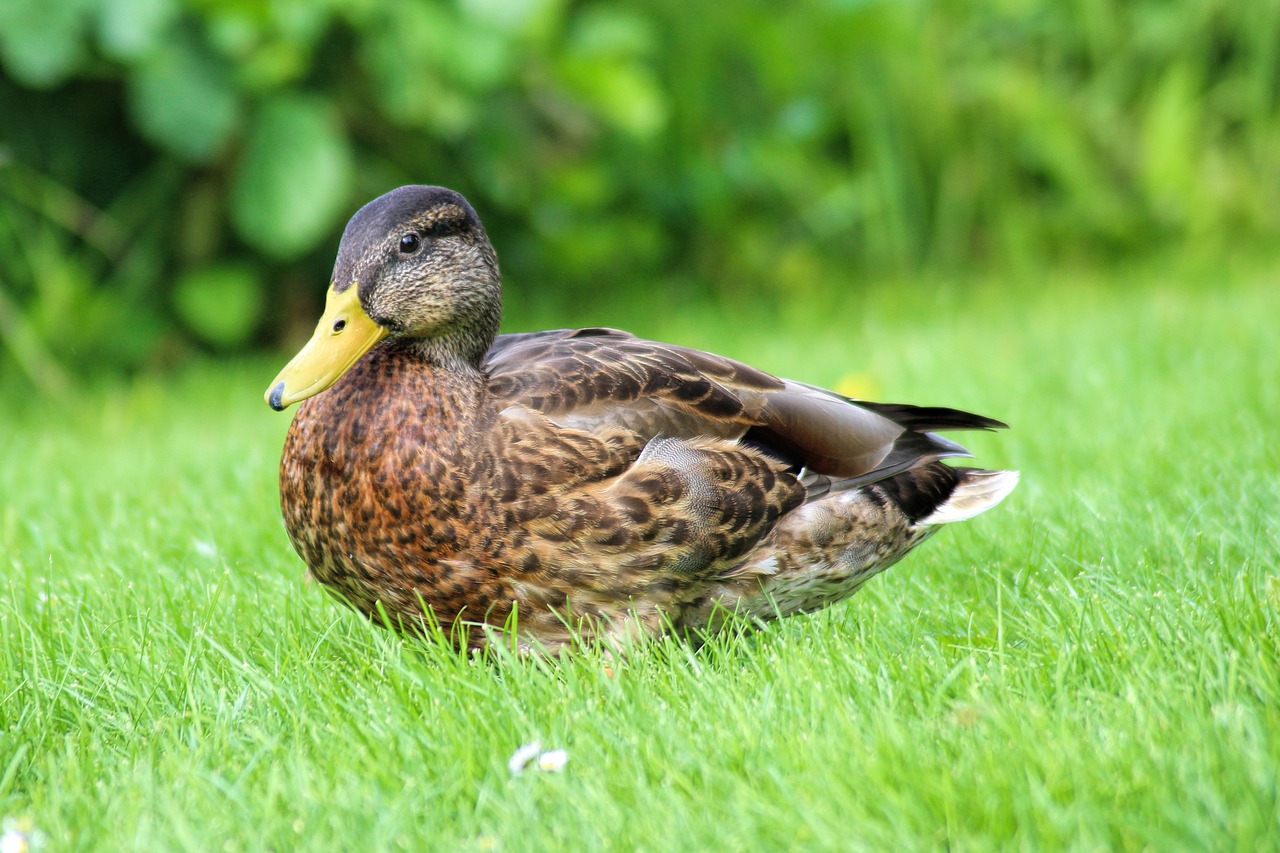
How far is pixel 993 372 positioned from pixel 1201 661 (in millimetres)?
2916

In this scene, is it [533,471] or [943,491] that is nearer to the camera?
[533,471]

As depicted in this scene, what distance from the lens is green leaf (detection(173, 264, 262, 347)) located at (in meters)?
5.94

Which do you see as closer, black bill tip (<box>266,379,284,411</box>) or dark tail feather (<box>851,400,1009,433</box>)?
black bill tip (<box>266,379,284,411</box>)

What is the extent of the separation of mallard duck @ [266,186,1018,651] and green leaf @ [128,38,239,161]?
299cm

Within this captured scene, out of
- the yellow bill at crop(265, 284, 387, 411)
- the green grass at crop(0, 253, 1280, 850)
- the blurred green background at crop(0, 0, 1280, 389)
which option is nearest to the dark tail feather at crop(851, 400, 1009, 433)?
the green grass at crop(0, 253, 1280, 850)

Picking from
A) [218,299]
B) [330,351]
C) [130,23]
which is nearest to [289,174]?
[218,299]

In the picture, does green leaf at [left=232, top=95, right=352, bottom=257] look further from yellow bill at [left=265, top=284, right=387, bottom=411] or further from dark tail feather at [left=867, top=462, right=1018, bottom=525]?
dark tail feather at [left=867, top=462, right=1018, bottom=525]

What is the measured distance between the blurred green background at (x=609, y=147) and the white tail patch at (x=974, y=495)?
10.3 ft

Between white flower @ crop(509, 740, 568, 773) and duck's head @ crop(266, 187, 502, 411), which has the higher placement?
duck's head @ crop(266, 187, 502, 411)

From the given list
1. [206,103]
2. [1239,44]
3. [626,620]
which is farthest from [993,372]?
[1239,44]

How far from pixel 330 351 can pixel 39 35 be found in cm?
329

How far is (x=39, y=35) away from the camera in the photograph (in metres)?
5.10

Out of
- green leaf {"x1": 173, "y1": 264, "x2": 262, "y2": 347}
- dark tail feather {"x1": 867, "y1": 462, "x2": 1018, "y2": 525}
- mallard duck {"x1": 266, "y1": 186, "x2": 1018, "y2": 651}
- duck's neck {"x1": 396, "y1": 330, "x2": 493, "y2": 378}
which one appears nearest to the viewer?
mallard duck {"x1": 266, "y1": 186, "x2": 1018, "y2": 651}

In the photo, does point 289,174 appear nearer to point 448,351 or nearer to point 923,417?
point 448,351
